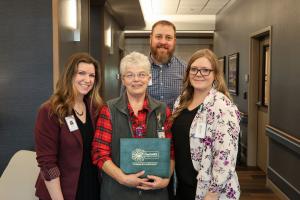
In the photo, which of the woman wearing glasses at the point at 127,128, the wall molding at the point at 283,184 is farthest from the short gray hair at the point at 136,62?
the wall molding at the point at 283,184

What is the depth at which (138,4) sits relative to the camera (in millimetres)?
6543

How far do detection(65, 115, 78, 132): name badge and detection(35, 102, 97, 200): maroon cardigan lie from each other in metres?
0.02

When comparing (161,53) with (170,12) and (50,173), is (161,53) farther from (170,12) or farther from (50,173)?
(170,12)

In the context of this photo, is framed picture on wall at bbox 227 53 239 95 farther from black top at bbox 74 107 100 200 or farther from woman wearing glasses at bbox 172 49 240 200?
black top at bbox 74 107 100 200

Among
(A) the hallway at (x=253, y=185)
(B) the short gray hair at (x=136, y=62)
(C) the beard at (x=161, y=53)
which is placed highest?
(C) the beard at (x=161, y=53)

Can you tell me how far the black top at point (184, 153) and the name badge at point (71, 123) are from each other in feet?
1.73

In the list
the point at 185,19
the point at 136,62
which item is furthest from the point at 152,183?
the point at 185,19

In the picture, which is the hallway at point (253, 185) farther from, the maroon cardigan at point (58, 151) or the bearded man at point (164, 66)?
the maroon cardigan at point (58, 151)

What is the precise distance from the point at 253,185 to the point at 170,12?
5511 mm

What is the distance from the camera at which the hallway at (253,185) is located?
14.2 ft

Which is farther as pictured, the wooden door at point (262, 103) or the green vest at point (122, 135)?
the wooden door at point (262, 103)

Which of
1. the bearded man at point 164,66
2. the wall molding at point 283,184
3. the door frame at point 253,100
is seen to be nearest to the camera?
the bearded man at point 164,66

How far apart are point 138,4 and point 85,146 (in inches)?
205

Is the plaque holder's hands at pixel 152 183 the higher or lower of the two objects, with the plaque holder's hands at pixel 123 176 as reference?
lower
